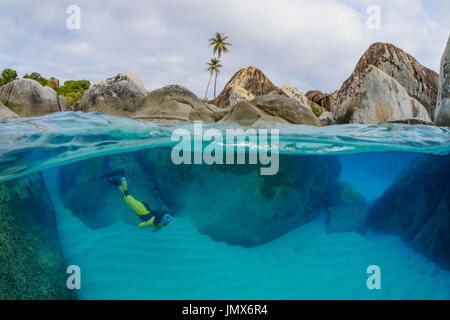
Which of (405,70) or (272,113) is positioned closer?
(272,113)

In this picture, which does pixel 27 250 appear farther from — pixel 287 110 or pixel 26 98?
pixel 26 98

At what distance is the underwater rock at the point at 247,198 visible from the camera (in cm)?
620

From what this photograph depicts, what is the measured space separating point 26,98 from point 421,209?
84.4ft

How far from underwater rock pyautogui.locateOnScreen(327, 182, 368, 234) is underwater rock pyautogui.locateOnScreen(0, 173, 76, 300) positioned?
22.3ft

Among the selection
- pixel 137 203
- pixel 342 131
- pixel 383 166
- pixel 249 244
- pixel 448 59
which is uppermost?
pixel 448 59

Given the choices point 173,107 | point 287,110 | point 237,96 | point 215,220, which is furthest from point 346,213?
point 237,96

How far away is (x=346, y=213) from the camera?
24.4 feet

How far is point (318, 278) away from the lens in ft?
17.4

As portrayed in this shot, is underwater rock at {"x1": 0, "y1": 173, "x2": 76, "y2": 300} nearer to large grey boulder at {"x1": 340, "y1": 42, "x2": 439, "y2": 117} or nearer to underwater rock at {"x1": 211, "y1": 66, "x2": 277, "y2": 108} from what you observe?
large grey boulder at {"x1": 340, "y1": 42, "x2": 439, "y2": 117}

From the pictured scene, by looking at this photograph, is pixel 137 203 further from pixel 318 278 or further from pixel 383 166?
pixel 383 166

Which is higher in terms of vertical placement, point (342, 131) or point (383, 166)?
point (342, 131)

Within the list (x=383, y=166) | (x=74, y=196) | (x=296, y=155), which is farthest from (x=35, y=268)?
(x=383, y=166)

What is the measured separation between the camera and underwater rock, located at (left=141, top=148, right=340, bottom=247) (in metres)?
6.20

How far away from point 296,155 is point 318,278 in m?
3.89
